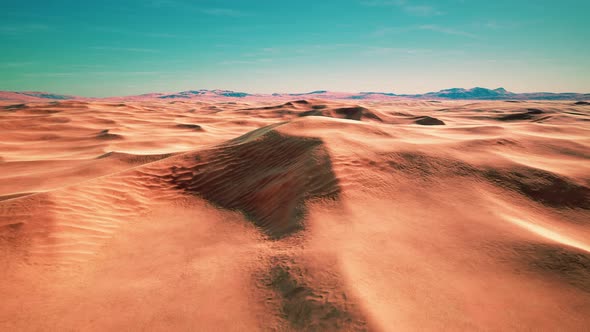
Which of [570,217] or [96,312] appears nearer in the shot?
[96,312]

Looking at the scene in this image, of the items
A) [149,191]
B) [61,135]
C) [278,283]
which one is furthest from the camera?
[61,135]

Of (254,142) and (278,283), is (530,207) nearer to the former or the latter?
(278,283)

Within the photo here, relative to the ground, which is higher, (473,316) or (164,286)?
(473,316)

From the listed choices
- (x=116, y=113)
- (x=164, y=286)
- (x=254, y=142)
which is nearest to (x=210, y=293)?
(x=164, y=286)

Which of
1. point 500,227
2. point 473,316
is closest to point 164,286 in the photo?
point 473,316

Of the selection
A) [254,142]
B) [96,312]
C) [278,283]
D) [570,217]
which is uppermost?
[254,142]

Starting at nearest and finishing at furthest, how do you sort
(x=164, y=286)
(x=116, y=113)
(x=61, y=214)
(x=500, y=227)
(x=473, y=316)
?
(x=473, y=316), (x=164, y=286), (x=500, y=227), (x=61, y=214), (x=116, y=113)
